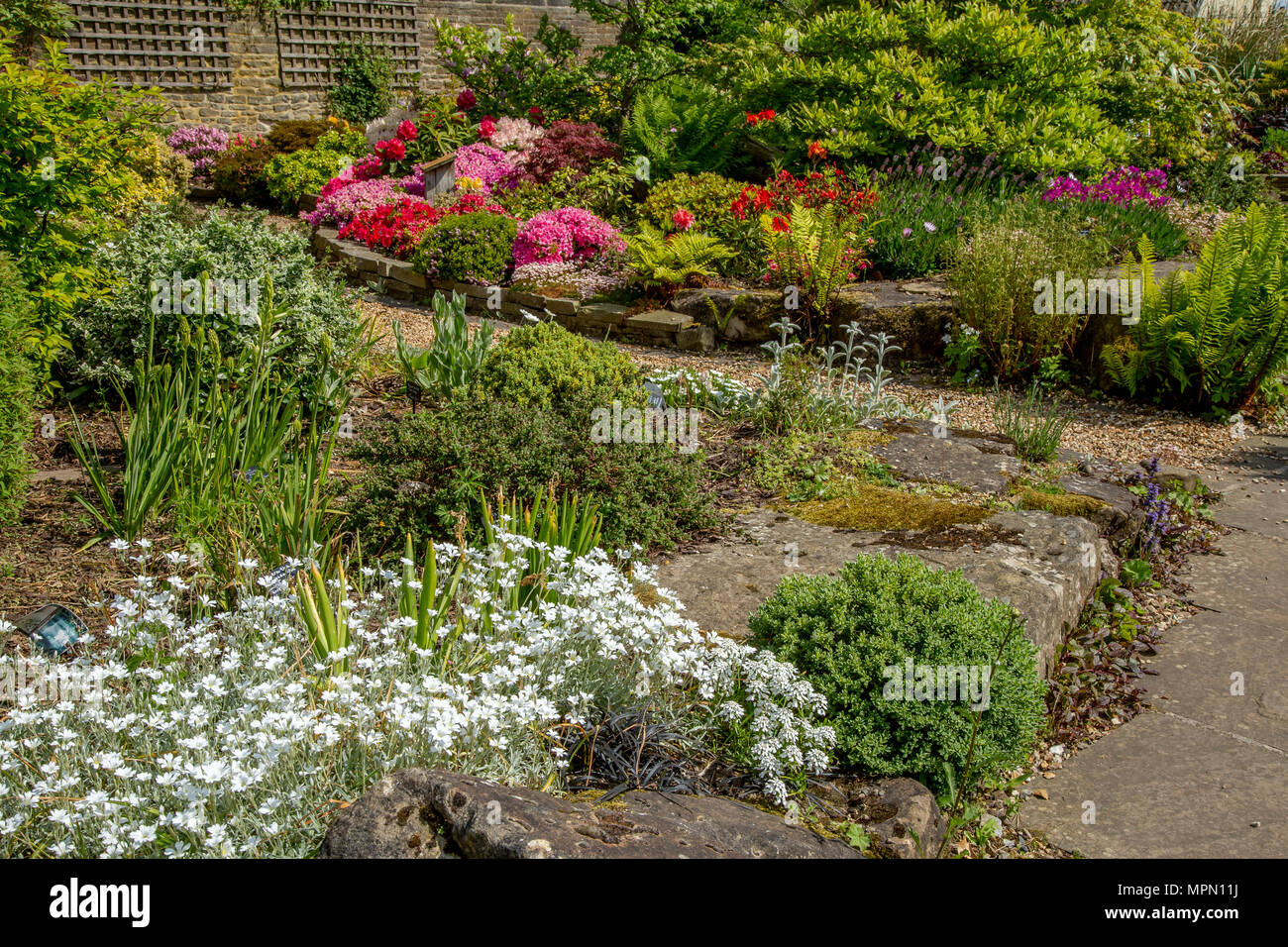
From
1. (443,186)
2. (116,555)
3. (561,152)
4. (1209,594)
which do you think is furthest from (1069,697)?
(443,186)

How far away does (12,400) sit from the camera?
4012mm

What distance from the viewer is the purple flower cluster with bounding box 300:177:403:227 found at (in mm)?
12250

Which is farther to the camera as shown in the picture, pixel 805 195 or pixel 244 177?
pixel 244 177

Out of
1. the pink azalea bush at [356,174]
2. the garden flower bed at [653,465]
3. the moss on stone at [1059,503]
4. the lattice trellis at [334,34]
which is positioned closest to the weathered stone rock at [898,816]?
the garden flower bed at [653,465]

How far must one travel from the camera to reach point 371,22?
1911 centimetres

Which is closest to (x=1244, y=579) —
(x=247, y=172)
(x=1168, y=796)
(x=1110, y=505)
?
(x=1110, y=505)

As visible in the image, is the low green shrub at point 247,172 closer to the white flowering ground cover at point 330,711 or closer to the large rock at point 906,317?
the large rock at point 906,317

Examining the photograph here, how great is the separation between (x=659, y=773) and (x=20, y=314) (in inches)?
138

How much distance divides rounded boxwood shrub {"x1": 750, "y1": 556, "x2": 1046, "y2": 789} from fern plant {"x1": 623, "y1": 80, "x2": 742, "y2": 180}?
8503 mm

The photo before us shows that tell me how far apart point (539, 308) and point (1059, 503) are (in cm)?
550

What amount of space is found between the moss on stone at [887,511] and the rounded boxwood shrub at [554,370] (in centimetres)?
113

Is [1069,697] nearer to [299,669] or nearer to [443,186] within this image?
[299,669]

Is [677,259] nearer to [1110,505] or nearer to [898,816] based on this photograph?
[1110,505]

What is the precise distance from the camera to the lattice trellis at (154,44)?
16.4 meters
